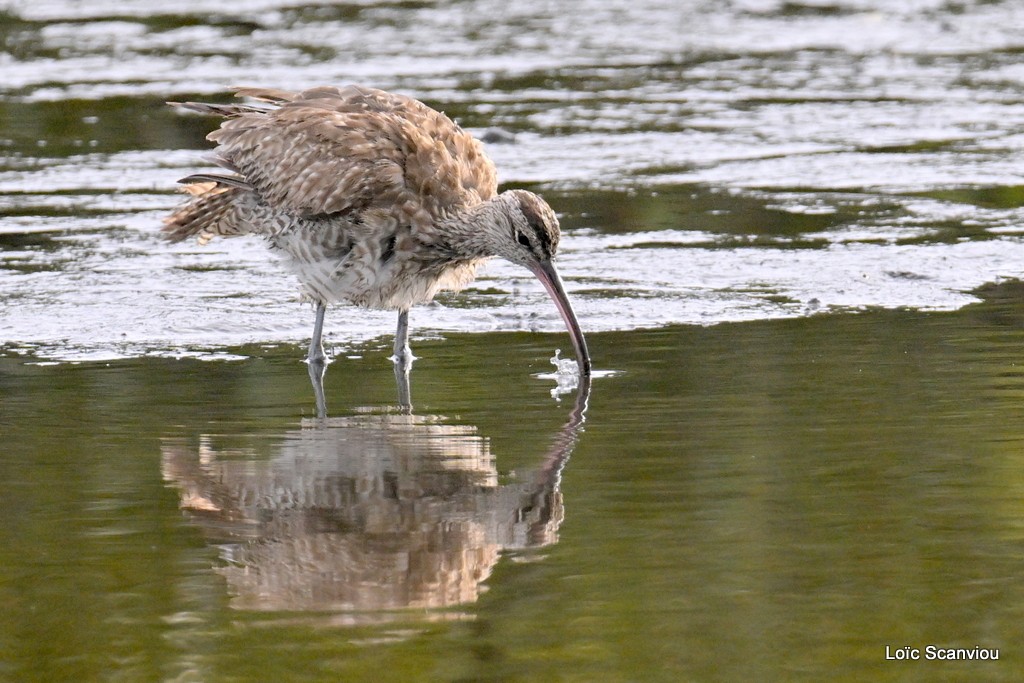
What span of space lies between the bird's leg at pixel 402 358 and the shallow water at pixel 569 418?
8 centimetres

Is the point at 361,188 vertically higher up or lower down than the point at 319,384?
higher up

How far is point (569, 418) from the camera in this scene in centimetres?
754

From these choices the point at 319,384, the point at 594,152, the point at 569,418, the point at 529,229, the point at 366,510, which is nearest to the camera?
the point at 366,510

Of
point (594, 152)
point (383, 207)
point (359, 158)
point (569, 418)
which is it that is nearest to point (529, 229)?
point (383, 207)

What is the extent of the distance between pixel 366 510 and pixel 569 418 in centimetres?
159

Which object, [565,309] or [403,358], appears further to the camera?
[403,358]

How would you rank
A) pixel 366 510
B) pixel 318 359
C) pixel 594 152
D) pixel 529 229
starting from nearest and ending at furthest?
1. pixel 366 510
2. pixel 529 229
3. pixel 318 359
4. pixel 594 152

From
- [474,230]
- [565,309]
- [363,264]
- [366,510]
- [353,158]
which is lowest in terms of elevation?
[366,510]

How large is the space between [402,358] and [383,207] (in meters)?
0.76

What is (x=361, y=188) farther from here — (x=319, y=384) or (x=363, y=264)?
(x=319, y=384)

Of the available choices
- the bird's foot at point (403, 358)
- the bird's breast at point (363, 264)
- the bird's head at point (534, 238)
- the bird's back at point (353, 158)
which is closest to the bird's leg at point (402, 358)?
the bird's foot at point (403, 358)

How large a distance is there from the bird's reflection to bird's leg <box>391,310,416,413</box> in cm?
57

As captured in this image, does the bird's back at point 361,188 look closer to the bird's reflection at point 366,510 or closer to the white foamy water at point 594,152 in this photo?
the white foamy water at point 594,152

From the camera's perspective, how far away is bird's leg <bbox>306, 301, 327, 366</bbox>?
29.7 ft
